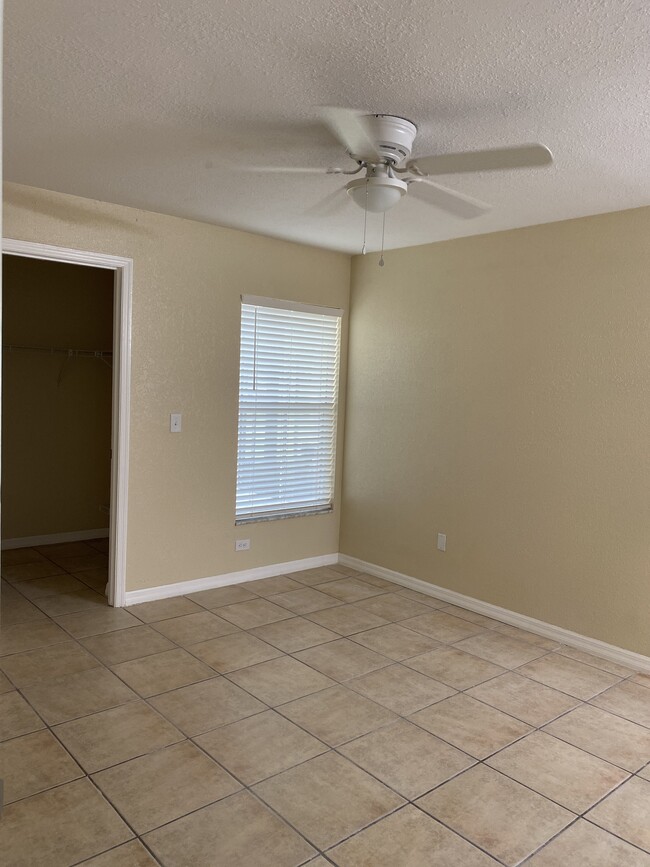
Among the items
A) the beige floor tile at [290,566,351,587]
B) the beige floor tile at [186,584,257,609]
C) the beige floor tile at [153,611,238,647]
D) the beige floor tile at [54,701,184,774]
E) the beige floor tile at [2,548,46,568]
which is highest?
the beige floor tile at [2,548,46,568]

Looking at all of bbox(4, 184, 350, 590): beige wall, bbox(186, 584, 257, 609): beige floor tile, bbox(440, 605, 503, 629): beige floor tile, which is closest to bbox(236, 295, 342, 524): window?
bbox(4, 184, 350, 590): beige wall

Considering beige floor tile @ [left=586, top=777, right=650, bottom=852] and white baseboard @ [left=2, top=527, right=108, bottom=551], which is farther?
white baseboard @ [left=2, top=527, right=108, bottom=551]

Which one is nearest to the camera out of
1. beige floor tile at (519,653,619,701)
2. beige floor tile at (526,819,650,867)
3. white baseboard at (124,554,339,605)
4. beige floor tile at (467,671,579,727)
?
beige floor tile at (526,819,650,867)

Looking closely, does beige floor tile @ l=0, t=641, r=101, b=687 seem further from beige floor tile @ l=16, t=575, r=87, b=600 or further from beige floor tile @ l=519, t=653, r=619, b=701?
beige floor tile @ l=519, t=653, r=619, b=701

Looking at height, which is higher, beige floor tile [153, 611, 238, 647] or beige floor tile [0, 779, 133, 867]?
beige floor tile [153, 611, 238, 647]

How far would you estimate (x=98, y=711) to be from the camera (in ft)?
9.53

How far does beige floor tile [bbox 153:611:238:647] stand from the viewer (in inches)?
148

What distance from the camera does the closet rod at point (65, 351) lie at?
17.5 feet

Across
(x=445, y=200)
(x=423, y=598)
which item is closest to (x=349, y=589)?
(x=423, y=598)

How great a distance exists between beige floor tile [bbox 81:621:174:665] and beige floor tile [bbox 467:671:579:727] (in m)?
1.64

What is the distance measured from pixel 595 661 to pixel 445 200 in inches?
101

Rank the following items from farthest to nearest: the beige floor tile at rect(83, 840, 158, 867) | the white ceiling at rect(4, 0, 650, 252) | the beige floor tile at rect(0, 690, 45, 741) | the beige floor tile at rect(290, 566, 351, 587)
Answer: the beige floor tile at rect(290, 566, 351, 587) → the beige floor tile at rect(0, 690, 45, 741) → the beige floor tile at rect(83, 840, 158, 867) → the white ceiling at rect(4, 0, 650, 252)

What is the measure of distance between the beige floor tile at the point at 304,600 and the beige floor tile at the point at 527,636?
3.44 ft

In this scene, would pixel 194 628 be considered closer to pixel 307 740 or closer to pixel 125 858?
pixel 307 740
